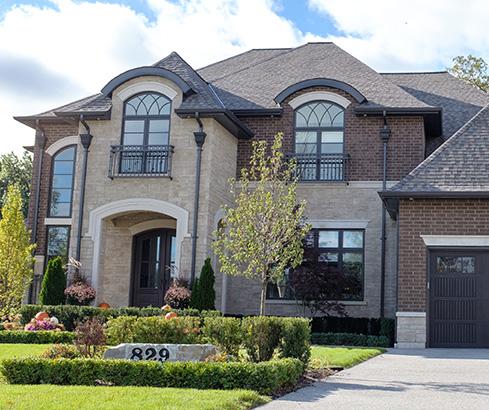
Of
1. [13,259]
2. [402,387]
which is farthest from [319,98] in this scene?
[402,387]

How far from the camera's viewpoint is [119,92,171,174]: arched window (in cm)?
2186

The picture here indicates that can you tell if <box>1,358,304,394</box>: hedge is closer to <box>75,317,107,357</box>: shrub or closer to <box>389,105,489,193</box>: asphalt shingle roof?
<box>75,317,107,357</box>: shrub

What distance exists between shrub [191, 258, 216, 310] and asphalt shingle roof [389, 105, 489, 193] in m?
5.18

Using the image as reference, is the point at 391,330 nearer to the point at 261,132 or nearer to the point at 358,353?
the point at 358,353

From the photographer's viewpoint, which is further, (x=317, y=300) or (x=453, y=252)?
(x=317, y=300)

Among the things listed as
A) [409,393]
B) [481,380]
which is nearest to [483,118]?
[481,380]

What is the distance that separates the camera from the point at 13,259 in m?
22.2

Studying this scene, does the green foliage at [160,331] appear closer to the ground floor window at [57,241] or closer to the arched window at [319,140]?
the arched window at [319,140]

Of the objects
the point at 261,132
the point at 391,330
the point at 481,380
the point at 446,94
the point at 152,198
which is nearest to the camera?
the point at 481,380

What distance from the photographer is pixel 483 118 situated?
21062 mm

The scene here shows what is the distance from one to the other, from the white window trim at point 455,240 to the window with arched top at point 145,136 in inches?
294

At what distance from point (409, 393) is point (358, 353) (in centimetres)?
533

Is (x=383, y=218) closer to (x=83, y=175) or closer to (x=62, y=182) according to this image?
(x=83, y=175)

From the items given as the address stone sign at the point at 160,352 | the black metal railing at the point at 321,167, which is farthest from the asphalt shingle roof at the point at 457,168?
the address stone sign at the point at 160,352
